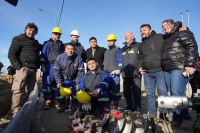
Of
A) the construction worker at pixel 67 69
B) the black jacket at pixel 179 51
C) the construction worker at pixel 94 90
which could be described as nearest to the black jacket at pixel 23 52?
the construction worker at pixel 67 69

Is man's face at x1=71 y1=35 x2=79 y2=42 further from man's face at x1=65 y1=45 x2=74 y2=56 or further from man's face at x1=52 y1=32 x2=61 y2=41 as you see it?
man's face at x1=65 y1=45 x2=74 y2=56

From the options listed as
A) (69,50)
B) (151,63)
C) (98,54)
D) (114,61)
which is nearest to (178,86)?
(151,63)

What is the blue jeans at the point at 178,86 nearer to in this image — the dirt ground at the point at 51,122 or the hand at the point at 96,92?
the dirt ground at the point at 51,122

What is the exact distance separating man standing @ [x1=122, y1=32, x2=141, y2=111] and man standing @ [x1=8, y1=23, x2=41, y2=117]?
2400 mm

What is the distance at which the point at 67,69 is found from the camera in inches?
307

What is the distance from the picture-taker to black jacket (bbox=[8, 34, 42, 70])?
6.85m

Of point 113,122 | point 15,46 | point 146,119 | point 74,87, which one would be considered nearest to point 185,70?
point 146,119

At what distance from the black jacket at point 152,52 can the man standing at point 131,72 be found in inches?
Result: 30.7

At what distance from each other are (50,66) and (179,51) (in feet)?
13.2

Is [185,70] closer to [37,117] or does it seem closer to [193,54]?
[193,54]

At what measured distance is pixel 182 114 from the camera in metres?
5.75

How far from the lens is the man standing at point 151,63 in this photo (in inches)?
253

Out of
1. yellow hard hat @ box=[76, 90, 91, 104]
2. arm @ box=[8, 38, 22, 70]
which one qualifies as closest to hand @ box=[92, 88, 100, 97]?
yellow hard hat @ box=[76, 90, 91, 104]

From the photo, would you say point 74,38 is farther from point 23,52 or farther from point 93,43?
point 23,52
